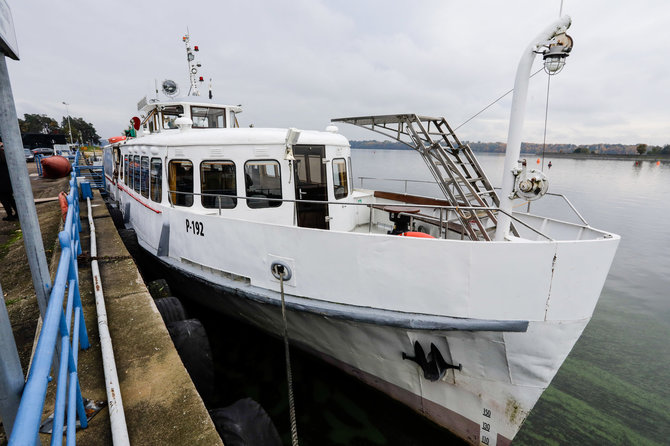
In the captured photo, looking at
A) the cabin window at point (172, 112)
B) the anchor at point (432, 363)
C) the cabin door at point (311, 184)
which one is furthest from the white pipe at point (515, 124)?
the cabin window at point (172, 112)

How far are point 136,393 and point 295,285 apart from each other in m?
2.15

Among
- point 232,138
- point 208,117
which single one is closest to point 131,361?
point 232,138

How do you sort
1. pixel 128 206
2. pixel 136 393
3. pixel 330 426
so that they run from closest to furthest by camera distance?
pixel 136 393, pixel 330 426, pixel 128 206

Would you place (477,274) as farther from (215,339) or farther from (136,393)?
(215,339)

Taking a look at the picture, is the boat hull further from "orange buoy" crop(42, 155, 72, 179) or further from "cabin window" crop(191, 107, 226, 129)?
"orange buoy" crop(42, 155, 72, 179)

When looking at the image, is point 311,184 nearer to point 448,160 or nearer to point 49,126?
point 448,160

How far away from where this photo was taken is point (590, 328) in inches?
309

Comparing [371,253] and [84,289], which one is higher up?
[371,253]

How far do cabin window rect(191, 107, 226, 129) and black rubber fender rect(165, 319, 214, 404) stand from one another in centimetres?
587

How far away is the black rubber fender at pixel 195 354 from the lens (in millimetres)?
3766

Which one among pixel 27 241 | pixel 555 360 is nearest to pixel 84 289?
pixel 27 241

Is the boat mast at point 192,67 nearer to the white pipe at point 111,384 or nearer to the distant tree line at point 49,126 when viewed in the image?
the white pipe at point 111,384

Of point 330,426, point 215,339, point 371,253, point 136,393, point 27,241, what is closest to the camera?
point 27,241

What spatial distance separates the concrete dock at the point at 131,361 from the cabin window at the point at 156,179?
4.80ft
